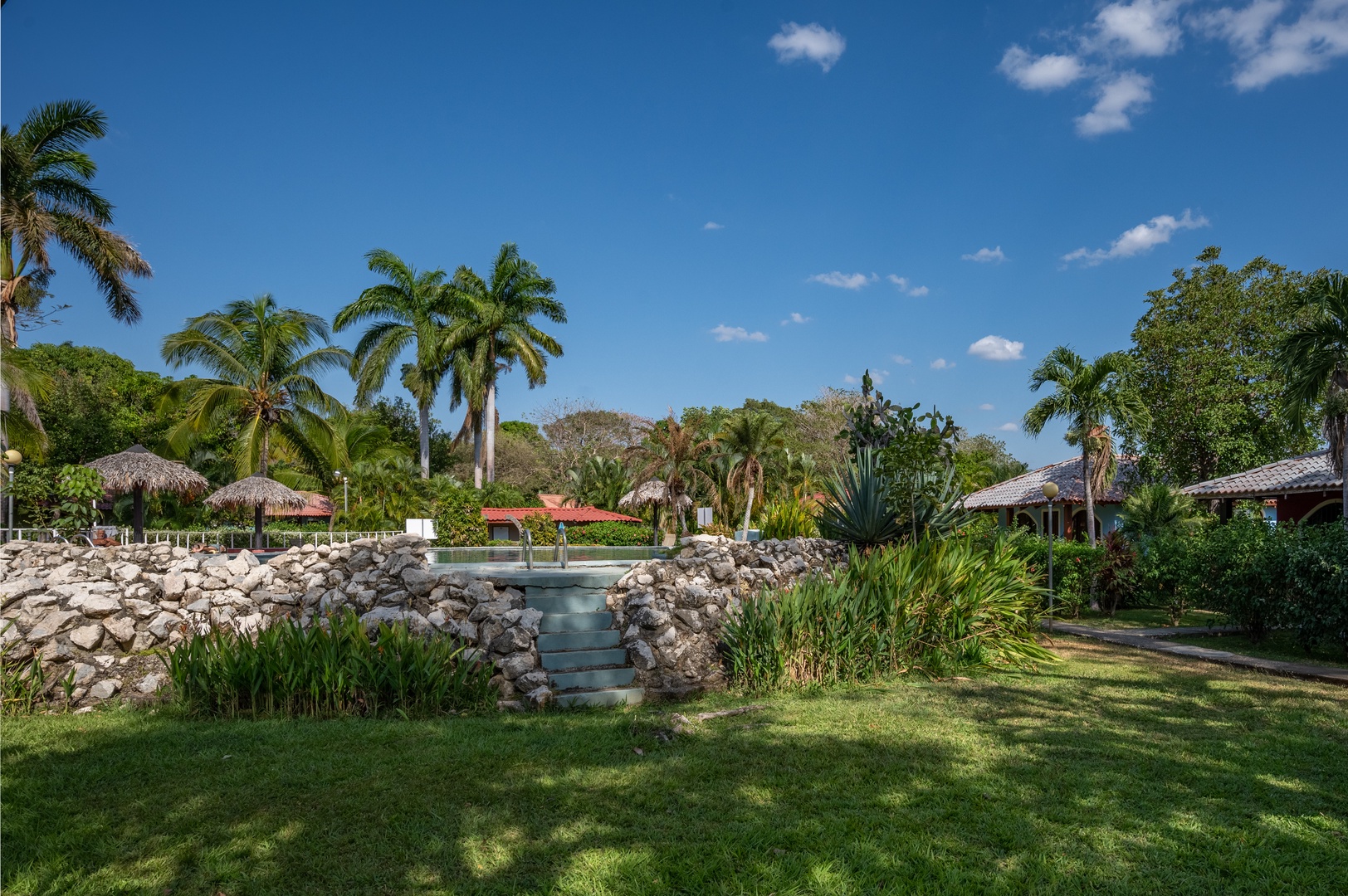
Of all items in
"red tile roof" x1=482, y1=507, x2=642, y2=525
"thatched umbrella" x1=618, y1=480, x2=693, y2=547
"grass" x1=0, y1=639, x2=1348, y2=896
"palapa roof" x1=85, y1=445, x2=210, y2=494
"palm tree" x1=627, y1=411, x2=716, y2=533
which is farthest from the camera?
"red tile roof" x1=482, y1=507, x2=642, y2=525

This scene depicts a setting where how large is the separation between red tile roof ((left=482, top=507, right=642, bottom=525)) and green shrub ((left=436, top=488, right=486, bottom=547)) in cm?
291

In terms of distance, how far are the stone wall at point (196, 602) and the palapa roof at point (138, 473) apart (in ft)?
24.0

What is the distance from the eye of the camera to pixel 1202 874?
3.58 m

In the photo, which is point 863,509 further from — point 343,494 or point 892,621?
point 343,494

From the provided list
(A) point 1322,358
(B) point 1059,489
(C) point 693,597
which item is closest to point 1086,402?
(B) point 1059,489

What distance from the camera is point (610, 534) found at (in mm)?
29188

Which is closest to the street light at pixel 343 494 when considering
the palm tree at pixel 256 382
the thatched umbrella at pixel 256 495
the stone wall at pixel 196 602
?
the palm tree at pixel 256 382

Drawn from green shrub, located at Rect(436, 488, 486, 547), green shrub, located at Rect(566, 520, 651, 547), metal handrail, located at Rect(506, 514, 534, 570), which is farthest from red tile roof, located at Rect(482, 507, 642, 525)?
metal handrail, located at Rect(506, 514, 534, 570)

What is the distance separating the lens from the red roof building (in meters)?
31.2

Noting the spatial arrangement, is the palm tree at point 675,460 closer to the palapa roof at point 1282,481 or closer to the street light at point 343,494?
the street light at point 343,494

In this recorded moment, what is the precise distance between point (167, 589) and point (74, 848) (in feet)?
15.8

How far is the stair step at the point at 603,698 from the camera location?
730 centimetres

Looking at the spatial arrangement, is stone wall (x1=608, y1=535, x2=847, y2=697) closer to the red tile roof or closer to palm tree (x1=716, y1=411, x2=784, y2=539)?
the red tile roof

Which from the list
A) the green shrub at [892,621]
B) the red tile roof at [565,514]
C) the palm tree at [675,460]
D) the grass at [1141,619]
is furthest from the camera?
the red tile roof at [565,514]
